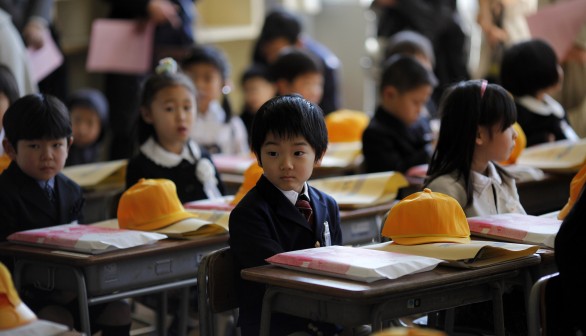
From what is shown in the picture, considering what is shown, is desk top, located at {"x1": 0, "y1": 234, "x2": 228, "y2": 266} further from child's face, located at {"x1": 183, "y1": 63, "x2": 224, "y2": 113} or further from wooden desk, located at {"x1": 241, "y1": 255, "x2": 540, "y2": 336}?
child's face, located at {"x1": 183, "y1": 63, "x2": 224, "y2": 113}

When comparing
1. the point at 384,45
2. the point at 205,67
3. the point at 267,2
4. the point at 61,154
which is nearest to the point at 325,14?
the point at 267,2

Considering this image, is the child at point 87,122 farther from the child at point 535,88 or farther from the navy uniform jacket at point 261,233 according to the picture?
the navy uniform jacket at point 261,233

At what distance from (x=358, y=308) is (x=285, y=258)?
0.80 ft

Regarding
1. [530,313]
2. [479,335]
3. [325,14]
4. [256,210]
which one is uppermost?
[325,14]

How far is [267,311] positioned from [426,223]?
18.7 inches

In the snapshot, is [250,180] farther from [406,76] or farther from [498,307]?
[406,76]

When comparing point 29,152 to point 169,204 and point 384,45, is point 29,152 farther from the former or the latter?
point 384,45

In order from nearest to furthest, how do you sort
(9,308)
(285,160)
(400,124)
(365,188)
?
(9,308) < (285,160) < (365,188) < (400,124)

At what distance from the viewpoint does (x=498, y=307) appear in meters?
2.47

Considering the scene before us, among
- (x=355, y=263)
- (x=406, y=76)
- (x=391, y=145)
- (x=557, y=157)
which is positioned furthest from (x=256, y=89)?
(x=355, y=263)

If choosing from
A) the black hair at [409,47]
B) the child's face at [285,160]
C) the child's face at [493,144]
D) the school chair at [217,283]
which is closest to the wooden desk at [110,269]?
the school chair at [217,283]

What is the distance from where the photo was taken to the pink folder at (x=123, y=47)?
5809mm

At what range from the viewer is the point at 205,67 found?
17.0 ft

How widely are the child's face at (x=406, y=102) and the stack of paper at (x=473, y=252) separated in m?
2.01
